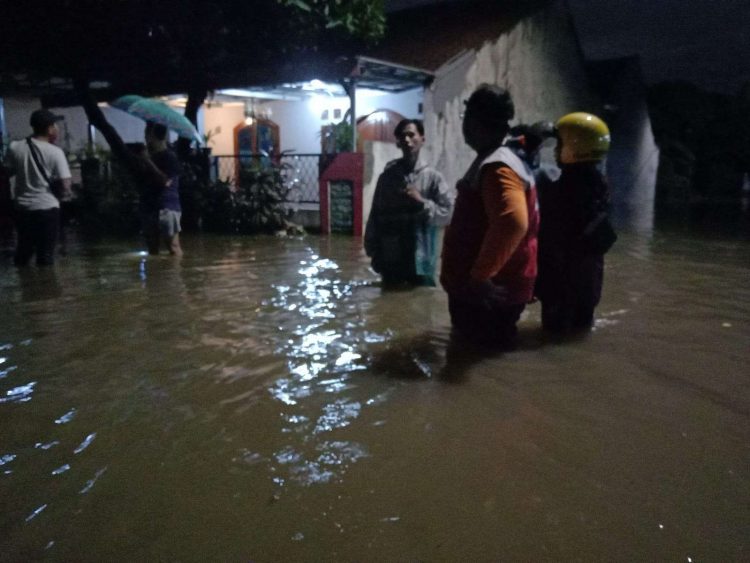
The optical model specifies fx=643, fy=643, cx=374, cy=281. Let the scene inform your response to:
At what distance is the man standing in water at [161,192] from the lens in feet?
26.2

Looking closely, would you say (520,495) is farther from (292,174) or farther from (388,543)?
(292,174)

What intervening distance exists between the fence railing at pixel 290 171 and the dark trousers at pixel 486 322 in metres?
8.35

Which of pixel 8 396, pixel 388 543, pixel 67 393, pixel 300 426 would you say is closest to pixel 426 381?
pixel 300 426

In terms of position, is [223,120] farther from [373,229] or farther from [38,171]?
[373,229]

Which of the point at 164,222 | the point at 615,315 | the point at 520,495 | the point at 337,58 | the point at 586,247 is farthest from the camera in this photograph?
the point at 337,58

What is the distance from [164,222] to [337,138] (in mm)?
4409

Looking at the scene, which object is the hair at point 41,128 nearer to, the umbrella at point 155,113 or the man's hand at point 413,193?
the umbrella at point 155,113

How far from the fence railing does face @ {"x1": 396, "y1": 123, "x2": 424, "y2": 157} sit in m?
6.44

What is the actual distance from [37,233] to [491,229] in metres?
5.94

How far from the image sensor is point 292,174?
1291 cm

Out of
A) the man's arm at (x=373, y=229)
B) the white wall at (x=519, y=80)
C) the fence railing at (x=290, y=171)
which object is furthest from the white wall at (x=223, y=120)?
the man's arm at (x=373, y=229)

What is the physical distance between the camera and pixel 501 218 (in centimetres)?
337

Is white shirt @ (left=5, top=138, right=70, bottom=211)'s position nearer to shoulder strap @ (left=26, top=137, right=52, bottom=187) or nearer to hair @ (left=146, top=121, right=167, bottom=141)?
shoulder strap @ (left=26, top=137, right=52, bottom=187)

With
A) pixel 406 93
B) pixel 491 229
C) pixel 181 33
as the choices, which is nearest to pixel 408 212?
pixel 491 229
